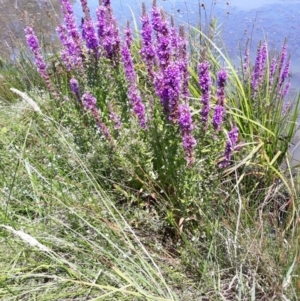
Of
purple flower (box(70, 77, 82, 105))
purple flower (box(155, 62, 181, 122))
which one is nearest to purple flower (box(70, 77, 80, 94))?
purple flower (box(70, 77, 82, 105))

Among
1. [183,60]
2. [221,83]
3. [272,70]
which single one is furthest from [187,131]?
[272,70]

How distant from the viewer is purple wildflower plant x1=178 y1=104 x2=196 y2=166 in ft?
6.75

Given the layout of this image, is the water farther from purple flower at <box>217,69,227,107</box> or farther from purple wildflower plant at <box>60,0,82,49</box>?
purple flower at <box>217,69,227,107</box>

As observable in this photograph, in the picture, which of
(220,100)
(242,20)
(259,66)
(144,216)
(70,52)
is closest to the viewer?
(220,100)

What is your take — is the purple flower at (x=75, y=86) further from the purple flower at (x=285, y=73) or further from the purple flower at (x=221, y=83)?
the purple flower at (x=285, y=73)

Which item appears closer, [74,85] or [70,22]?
[74,85]

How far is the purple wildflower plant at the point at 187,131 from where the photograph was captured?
6.75 ft

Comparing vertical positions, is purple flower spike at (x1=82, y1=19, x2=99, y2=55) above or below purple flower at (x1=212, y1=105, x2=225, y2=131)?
above

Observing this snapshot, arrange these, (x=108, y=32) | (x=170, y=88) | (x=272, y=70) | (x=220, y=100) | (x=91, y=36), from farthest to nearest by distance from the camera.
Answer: (x=272, y=70)
(x=91, y=36)
(x=108, y=32)
(x=220, y=100)
(x=170, y=88)

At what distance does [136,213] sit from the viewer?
2.45 metres

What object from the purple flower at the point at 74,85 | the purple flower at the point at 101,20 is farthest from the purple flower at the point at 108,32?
the purple flower at the point at 74,85

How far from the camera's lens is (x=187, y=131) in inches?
83.7

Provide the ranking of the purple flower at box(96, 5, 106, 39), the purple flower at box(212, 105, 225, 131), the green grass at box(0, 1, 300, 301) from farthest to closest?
the purple flower at box(96, 5, 106, 39)
the purple flower at box(212, 105, 225, 131)
the green grass at box(0, 1, 300, 301)

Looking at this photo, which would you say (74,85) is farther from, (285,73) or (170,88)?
(285,73)
